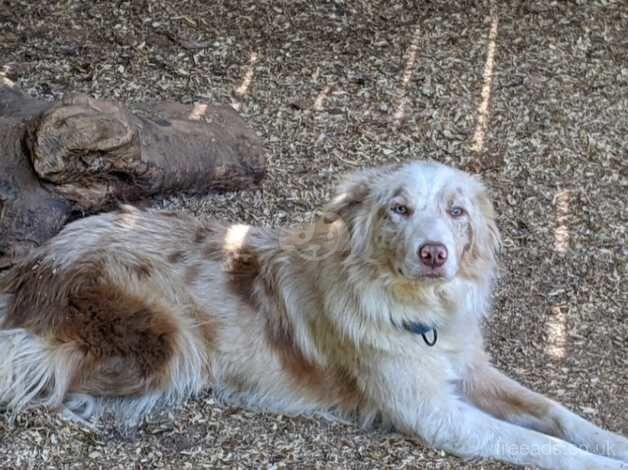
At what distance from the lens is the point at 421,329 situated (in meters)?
4.83

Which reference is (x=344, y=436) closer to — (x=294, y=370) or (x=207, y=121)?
(x=294, y=370)

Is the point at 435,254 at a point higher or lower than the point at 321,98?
lower

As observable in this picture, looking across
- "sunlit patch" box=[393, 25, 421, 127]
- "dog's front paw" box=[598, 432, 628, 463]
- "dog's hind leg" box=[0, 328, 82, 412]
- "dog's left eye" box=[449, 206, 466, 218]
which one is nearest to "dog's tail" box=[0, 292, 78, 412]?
"dog's hind leg" box=[0, 328, 82, 412]

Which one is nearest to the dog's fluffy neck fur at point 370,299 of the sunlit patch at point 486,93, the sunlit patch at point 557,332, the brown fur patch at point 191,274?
the brown fur patch at point 191,274

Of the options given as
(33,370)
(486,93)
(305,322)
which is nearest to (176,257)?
(305,322)

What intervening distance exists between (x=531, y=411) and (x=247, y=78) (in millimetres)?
3565

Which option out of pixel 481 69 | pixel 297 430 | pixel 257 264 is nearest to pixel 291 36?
pixel 481 69

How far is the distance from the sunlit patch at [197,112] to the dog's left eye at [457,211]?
2.22 metres

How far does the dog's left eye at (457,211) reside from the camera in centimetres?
471

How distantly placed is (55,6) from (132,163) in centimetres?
295

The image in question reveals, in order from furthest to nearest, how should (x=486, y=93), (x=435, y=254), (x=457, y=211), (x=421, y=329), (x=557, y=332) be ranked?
(x=486, y=93) → (x=557, y=332) → (x=421, y=329) → (x=457, y=211) → (x=435, y=254)

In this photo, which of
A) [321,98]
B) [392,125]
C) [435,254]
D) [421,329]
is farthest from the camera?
[321,98]

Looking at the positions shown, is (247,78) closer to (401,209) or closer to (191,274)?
(191,274)

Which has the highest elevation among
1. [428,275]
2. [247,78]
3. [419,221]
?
[247,78]
